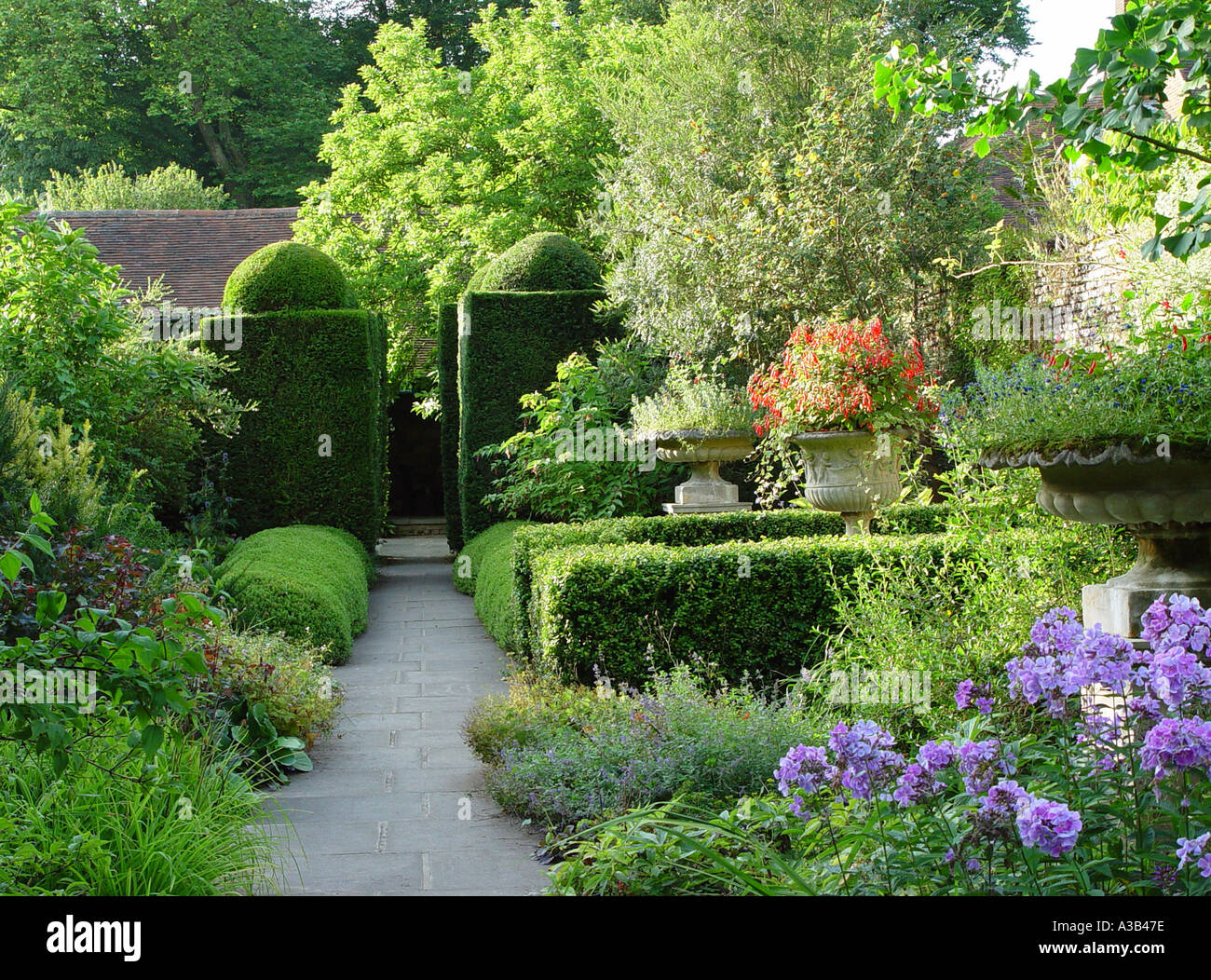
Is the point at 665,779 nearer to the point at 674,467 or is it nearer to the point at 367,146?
the point at 674,467

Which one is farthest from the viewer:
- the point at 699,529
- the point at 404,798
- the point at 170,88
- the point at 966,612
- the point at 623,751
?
the point at 170,88

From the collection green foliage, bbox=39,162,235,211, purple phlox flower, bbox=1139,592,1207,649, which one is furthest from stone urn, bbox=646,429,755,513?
green foliage, bbox=39,162,235,211

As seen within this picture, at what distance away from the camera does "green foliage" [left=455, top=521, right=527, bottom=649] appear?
8.41 m

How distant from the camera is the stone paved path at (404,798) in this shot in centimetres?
403

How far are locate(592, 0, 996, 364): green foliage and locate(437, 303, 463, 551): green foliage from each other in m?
2.69

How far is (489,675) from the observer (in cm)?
779

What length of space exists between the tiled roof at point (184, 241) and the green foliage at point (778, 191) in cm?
882

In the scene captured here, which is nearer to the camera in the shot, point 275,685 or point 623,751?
point 623,751

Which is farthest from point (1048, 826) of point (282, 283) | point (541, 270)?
point (282, 283)

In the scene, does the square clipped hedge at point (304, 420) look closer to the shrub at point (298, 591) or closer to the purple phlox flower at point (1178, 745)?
the shrub at point (298, 591)

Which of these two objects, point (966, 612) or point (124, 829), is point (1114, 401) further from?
point (124, 829)

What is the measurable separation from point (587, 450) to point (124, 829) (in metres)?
7.87

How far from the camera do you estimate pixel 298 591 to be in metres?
7.92

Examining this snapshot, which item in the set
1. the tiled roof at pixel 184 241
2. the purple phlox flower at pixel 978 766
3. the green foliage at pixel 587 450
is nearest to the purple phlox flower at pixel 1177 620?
the purple phlox flower at pixel 978 766
